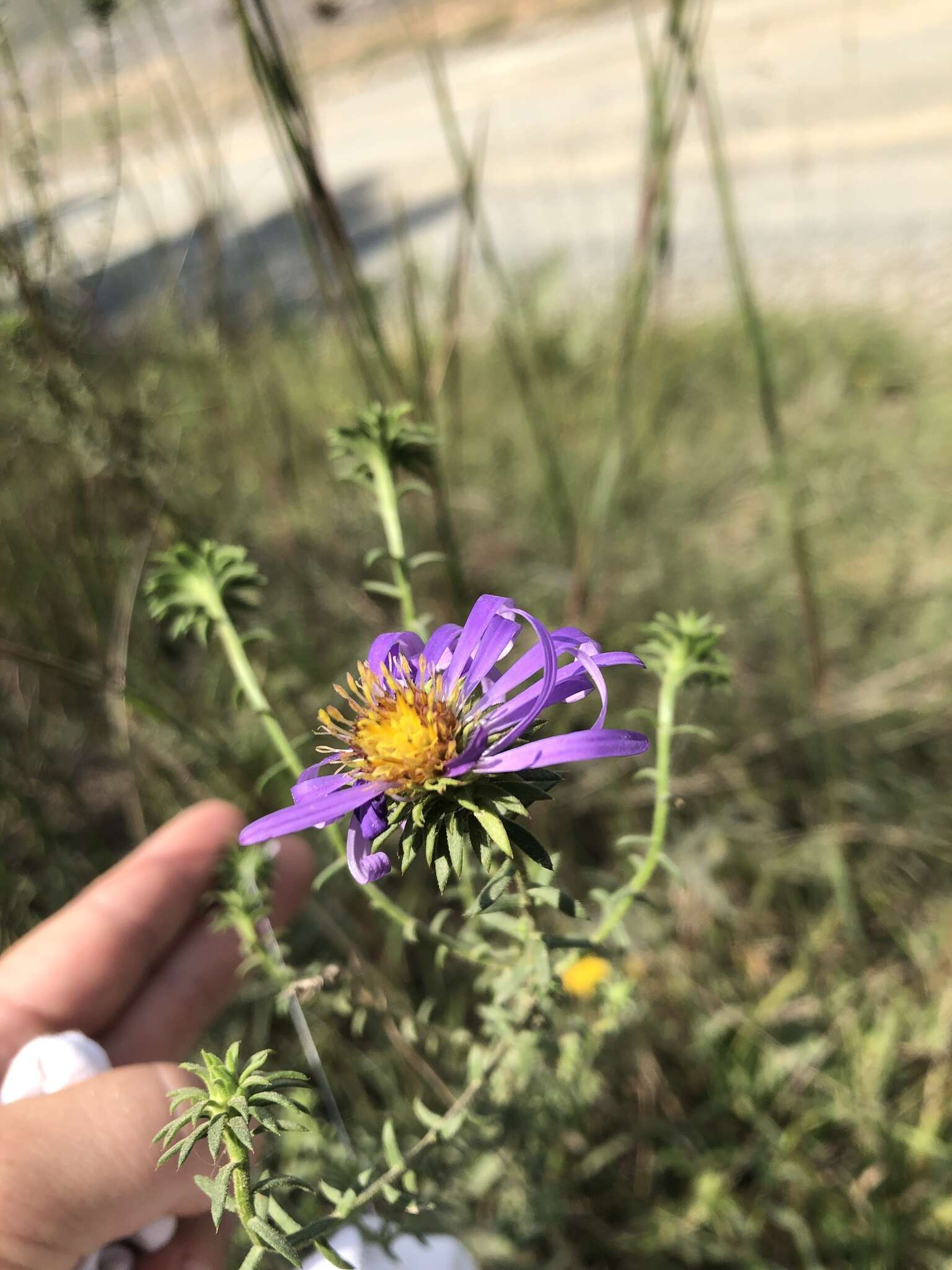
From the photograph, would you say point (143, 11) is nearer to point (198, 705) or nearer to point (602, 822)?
point (198, 705)

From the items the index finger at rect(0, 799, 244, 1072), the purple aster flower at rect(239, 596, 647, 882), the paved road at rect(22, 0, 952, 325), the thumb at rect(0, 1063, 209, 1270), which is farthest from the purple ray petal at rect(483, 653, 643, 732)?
the paved road at rect(22, 0, 952, 325)

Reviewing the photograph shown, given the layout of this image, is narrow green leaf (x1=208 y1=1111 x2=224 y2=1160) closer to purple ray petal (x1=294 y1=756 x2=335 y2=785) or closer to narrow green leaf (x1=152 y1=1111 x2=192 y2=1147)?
narrow green leaf (x1=152 y1=1111 x2=192 y2=1147)

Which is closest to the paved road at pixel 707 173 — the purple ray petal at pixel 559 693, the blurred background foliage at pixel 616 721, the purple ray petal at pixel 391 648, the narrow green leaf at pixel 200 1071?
the blurred background foliage at pixel 616 721

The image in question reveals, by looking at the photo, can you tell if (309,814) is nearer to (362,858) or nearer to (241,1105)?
(362,858)

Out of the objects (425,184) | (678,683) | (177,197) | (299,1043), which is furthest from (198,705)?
(177,197)

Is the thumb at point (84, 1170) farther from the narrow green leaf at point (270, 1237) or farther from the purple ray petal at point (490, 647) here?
the purple ray petal at point (490, 647)

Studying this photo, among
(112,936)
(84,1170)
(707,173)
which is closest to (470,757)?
(84,1170)
